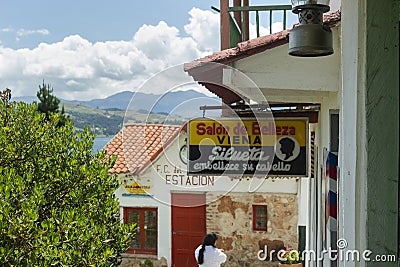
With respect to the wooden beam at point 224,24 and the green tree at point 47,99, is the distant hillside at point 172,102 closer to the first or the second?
the wooden beam at point 224,24

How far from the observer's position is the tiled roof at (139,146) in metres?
12.2

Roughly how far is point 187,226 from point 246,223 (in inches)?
55.5

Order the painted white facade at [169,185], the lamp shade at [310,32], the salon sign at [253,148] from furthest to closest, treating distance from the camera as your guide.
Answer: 1. the painted white facade at [169,185]
2. the salon sign at [253,148]
3. the lamp shade at [310,32]

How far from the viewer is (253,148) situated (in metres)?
4.84

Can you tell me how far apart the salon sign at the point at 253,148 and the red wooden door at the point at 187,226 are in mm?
7806

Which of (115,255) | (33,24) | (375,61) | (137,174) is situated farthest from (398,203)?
(33,24)

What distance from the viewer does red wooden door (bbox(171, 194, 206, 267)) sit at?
12.8m

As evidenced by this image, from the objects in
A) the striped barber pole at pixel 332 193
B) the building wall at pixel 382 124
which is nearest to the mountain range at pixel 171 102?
the striped barber pole at pixel 332 193

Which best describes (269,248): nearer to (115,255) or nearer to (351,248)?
(115,255)

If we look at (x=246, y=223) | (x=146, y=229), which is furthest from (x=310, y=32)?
(x=146, y=229)

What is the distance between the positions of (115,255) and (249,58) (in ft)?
8.55

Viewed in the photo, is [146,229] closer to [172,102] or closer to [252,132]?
[172,102]

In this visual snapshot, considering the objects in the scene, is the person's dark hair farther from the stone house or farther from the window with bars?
the window with bars

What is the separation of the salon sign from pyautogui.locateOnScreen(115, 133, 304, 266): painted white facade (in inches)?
251
